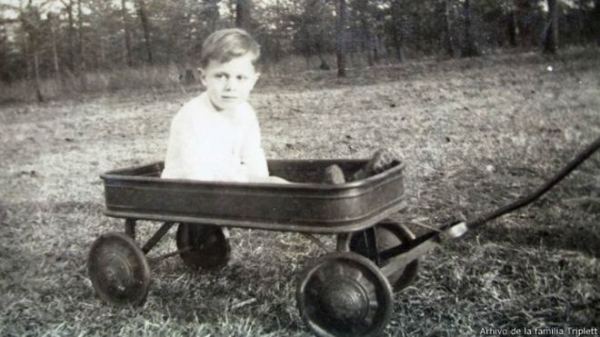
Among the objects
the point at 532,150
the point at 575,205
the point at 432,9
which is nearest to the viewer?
the point at 575,205

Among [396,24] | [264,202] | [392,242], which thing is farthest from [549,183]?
[396,24]

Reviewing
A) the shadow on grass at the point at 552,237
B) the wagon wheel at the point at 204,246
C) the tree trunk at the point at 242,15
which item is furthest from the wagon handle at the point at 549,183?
the tree trunk at the point at 242,15

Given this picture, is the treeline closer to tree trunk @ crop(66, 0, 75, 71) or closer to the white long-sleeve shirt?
tree trunk @ crop(66, 0, 75, 71)

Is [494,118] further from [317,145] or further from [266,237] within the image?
[266,237]

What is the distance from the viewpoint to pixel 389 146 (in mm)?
6551

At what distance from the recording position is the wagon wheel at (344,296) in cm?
256

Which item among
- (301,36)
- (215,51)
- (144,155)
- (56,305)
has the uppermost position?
(301,36)

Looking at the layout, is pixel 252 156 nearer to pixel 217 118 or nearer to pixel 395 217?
pixel 217 118

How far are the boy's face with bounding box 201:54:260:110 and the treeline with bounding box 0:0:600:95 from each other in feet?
23.4

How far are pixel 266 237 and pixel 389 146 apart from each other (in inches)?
106

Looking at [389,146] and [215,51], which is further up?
[215,51]

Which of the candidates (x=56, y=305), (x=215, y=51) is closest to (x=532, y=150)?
(x=215, y=51)

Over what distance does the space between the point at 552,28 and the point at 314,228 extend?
1014 cm

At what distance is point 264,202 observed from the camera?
265 cm
